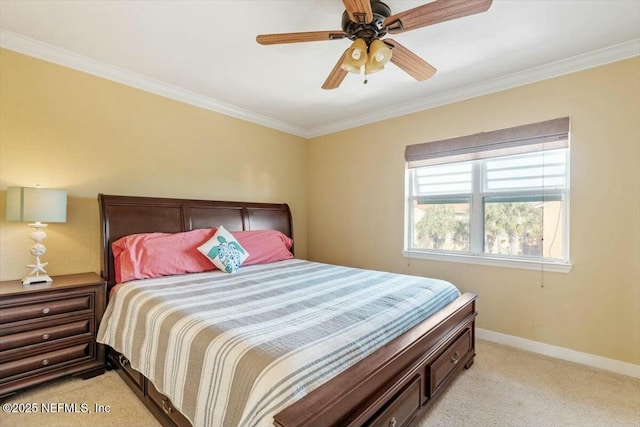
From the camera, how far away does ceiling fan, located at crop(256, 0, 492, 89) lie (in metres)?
1.50

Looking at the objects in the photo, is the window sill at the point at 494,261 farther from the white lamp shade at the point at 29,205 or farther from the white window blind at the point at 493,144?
the white lamp shade at the point at 29,205

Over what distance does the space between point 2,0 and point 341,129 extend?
3340 mm

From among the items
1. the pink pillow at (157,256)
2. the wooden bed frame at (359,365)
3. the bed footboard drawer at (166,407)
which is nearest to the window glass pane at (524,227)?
the wooden bed frame at (359,365)

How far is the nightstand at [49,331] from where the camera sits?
1934mm

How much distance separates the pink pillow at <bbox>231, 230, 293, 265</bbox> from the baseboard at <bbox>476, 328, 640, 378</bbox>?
7.47ft

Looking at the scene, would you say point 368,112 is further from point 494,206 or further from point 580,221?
point 580,221

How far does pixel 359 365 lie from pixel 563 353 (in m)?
2.42

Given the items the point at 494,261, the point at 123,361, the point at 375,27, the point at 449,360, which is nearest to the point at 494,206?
the point at 494,261

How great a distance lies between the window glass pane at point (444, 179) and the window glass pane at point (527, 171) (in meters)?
0.20

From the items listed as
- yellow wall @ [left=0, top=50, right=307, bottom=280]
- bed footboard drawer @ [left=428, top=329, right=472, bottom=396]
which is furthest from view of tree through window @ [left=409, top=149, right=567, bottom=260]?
yellow wall @ [left=0, top=50, right=307, bottom=280]

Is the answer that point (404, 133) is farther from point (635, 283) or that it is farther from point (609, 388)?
point (609, 388)

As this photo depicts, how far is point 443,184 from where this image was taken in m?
3.38

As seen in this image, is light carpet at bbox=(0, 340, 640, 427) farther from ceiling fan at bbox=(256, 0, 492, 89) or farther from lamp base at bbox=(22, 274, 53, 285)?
ceiling fan at bbox=(256, 0, 492, 89)

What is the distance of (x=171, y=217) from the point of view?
3025mm
